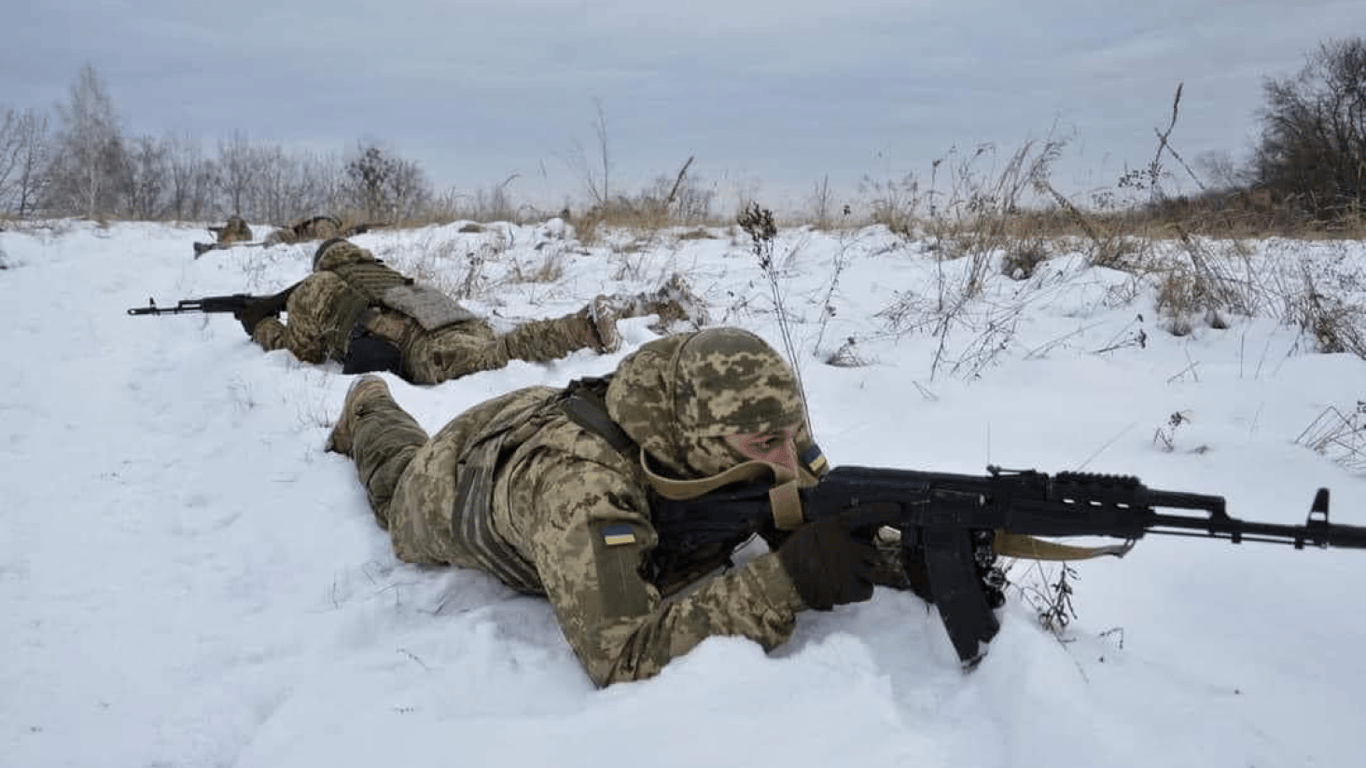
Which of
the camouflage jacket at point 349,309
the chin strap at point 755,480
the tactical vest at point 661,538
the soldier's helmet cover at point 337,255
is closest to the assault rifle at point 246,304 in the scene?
the camouflage jacket at point 349,309

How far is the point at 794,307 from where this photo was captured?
6297 mm

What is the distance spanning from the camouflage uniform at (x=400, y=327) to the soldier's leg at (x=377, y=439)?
1192mm

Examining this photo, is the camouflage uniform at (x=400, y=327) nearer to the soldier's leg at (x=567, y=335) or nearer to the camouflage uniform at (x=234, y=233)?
the soldier's leg at (x=567, y=335)

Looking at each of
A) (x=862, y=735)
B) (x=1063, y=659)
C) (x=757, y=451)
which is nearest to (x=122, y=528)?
(x=757, y=451)

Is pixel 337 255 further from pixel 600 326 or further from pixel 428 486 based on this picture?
pixel 428 486

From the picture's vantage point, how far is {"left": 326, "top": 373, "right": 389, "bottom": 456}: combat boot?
424 cm

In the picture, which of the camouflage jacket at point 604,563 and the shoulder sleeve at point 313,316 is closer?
the camouflage jacket at point 604,563

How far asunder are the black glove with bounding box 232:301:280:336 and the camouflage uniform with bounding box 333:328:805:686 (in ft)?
14.6

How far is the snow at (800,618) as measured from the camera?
1921 mm

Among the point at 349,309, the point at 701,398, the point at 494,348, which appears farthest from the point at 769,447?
the point at 349,309

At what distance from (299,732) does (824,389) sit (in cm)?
312

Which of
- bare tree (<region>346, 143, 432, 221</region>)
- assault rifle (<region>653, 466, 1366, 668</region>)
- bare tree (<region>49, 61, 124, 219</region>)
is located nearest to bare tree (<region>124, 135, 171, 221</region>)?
bare tree (<region>49, 61, 124, 219</region>)

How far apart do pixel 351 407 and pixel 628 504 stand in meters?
2.36

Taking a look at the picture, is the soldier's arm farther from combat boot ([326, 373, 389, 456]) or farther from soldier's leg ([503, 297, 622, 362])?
combat boot ([326, 373, 389, 456])
